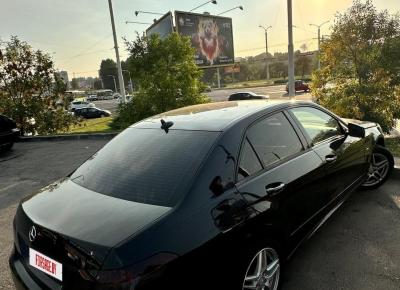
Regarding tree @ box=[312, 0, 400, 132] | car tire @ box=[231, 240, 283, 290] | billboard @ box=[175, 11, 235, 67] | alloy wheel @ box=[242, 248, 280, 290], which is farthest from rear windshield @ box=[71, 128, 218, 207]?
billboard @ box=[175, 11, 235, 67]

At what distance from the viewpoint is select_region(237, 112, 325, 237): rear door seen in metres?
2.58

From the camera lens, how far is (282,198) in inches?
109

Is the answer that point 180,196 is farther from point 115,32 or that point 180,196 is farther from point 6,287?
point 115,32

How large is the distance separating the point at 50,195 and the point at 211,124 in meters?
1.35

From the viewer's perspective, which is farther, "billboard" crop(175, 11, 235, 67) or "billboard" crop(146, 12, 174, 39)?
"billboard" crop(175, 11, 235, 67)

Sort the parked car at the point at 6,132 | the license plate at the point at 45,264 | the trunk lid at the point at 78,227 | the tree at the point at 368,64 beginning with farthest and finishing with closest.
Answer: the parked car at the point at 6,132 → the tree at the point at 368,64 → the license plate at the point at 45,264 → the trunk lid at the point at 78,227

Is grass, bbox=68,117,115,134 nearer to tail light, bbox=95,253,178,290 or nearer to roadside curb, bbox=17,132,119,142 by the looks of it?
roadside curb, bbox=17,132,119,142

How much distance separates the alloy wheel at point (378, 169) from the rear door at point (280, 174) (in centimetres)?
181

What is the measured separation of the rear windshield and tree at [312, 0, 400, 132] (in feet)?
20.5

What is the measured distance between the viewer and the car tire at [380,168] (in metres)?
4.79

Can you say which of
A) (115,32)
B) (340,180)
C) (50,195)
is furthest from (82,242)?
(115,32)

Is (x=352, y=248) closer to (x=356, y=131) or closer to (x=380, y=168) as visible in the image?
(x=356, y=131)

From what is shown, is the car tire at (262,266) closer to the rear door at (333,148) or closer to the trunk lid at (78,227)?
the trunk lid at (78,227)

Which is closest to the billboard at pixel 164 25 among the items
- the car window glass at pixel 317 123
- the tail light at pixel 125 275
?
the car window glass at pixel 317 123
